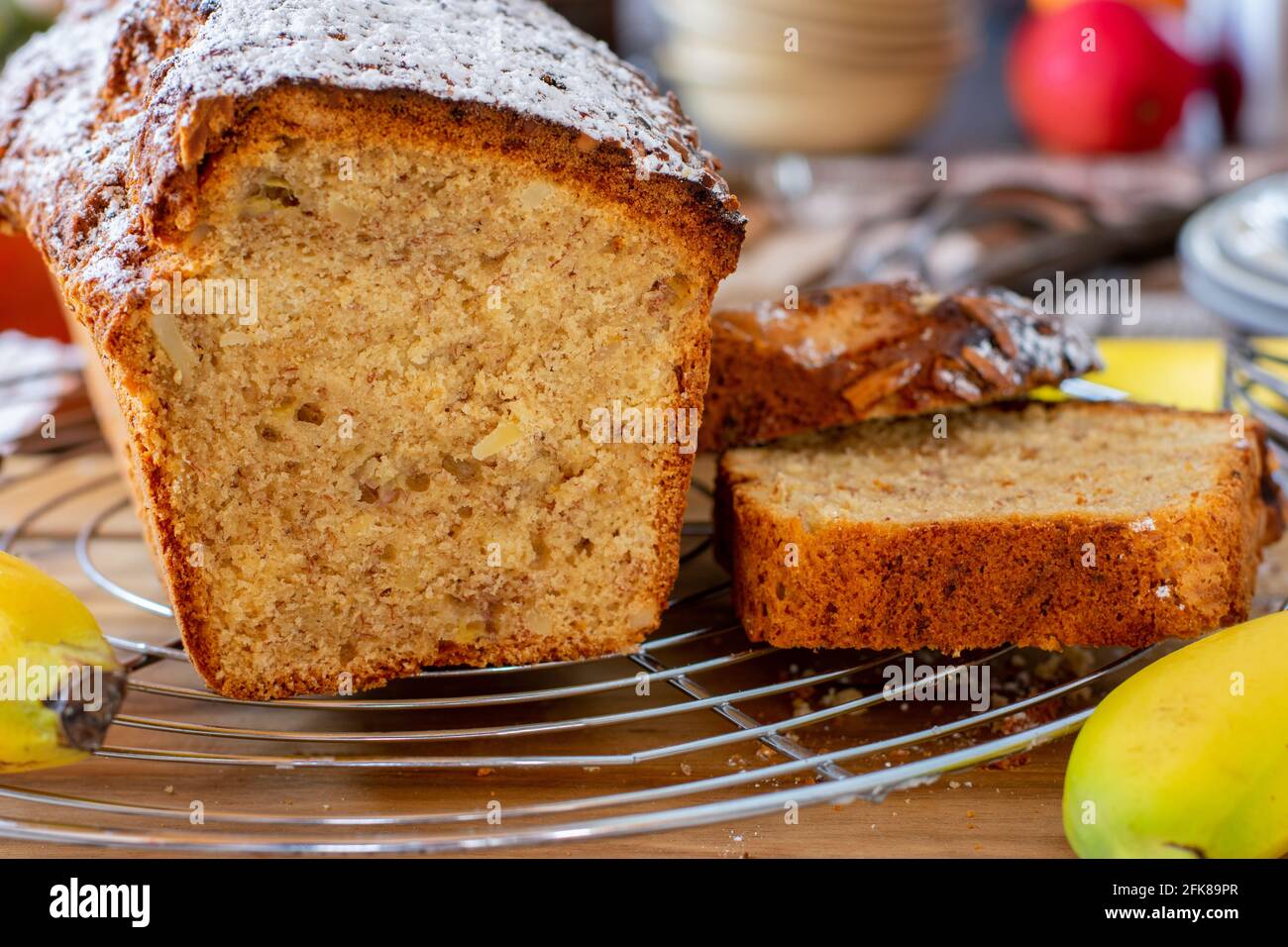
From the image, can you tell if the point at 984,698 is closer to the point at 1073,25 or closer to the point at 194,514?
the point at 194,514

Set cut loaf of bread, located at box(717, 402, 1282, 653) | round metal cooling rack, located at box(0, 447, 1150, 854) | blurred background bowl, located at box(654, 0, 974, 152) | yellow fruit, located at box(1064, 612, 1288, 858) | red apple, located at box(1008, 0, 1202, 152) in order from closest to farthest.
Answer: yellow fruit, located at box(1064, 612, 1288, 858), round metal cooling rack, located at box(0, 447, 1150, 854), cut loaf of bread, located at box(717, 402, 1282, 653), blurred background bowl, located at box(654, 0, 974, 152), red apple, located at box(1008, 0, 1202, 152)

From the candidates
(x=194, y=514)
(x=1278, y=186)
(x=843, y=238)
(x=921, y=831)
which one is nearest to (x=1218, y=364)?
(x=1278, y=186)

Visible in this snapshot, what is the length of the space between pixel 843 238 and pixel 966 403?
2120mm

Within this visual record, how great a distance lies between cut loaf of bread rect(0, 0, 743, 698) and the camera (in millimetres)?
1696

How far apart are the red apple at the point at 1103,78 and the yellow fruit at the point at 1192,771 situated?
4.04 meters

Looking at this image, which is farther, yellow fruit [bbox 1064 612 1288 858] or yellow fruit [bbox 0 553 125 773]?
yellow fruit [bbox 0 553 125 773]

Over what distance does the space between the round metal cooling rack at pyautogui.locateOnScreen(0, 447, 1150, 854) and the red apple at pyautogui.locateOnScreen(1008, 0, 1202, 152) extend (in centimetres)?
357

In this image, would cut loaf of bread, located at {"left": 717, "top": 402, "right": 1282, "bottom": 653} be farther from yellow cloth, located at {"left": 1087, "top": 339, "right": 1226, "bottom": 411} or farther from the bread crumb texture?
yellow cloth, located at {"left": 1087, "top": 339, "right": 1226, "bottom": 411}

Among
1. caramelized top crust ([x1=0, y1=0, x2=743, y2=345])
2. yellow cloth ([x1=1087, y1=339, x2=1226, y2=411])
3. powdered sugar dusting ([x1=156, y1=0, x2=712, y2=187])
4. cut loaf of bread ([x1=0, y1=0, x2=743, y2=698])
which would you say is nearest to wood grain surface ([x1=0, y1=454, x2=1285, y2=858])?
cut loaf of bread ([x1=0, y1=0, x2=743, y2=698])

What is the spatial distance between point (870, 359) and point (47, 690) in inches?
53.5

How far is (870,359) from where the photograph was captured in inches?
90.0

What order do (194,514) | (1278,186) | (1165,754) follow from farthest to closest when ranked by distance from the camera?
(1278,186)
(194,514)
(1165,754)

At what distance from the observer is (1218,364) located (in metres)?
3.44

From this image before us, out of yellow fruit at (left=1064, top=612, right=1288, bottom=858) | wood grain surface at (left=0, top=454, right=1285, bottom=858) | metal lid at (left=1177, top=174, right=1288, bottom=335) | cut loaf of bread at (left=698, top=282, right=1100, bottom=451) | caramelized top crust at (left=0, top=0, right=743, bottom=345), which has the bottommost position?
wood grain surface at (left=0, top=454, right=1285, bottom=858)
